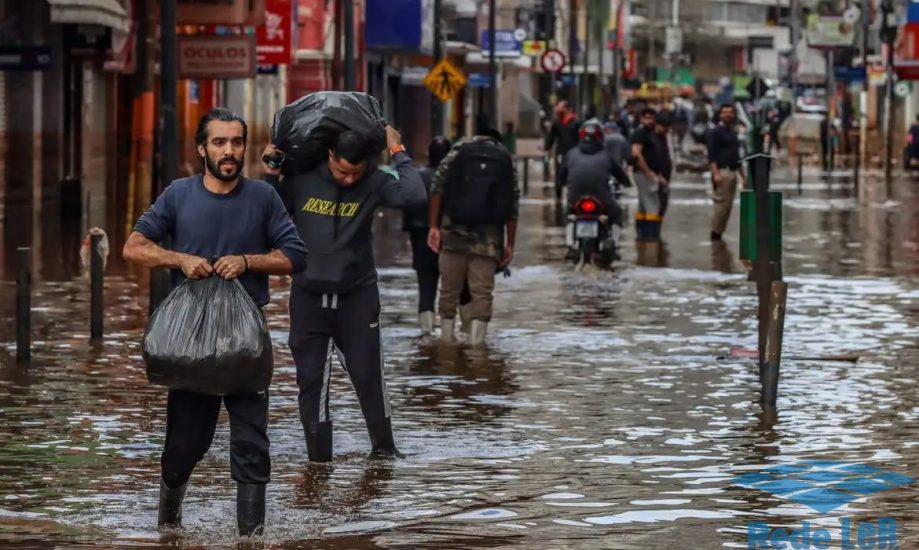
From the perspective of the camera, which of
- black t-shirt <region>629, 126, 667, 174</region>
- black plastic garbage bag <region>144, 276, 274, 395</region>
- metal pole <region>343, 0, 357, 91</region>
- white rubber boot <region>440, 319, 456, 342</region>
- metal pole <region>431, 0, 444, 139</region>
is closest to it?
black plastic garbage bag <region>144, 276, 274, 395</region>

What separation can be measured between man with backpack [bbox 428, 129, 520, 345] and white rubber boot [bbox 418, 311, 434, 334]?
2.91ft

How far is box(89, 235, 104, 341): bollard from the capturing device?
1903 cm

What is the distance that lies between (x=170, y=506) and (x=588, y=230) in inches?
705

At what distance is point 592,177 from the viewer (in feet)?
94.0

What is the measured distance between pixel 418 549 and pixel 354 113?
10.1ft

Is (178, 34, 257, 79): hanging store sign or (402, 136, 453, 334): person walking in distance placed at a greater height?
(178, 34, 257, 79): hanging store sign

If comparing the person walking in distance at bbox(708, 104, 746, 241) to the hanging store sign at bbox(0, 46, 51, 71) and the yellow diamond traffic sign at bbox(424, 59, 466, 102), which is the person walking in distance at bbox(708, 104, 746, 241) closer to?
the hanging store sign at bbox(0, 46, 51, 71)

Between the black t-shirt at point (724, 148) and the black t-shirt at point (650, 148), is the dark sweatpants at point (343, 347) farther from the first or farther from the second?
the black t-shirt at point (724, 148)

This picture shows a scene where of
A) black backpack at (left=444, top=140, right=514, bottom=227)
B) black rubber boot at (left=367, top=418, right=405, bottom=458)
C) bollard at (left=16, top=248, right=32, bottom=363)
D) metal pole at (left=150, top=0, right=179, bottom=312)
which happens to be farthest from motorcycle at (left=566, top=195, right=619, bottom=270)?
black rubber boot at (left=367, top=418, right=405, bottom=458)

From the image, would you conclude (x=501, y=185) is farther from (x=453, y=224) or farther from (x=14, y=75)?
(x=14, y=75)

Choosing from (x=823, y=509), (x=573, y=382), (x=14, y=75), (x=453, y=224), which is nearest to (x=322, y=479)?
(x=823, y=509)

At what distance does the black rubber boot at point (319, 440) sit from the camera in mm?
12852

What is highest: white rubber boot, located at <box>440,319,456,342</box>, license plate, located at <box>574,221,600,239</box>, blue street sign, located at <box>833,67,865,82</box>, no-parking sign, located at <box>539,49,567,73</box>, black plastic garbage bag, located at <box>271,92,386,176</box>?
no-parking sign, located at <box>539,49,567,73</box>

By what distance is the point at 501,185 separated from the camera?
19.4 m
